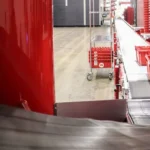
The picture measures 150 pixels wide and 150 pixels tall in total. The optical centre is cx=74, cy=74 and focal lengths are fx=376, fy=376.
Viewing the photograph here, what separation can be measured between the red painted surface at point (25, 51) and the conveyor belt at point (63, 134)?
0.17 m

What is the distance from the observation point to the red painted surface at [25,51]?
1.34m

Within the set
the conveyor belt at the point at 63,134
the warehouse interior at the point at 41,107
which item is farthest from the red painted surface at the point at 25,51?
the conveyor belt at the point at 63,134

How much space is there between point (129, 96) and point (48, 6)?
1.31 meters

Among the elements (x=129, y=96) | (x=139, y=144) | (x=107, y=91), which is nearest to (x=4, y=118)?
(x=139, y=144)

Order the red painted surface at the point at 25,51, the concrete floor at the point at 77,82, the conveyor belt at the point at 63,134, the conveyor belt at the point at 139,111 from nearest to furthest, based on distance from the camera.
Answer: the conveyor belt at the point at 63,134, the red painted surface at the point at 25,51, the conveyor belt at the point at 139,111, the concrete floor at the point at 77,82

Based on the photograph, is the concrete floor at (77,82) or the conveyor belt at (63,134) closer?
the conveyor belt at (63,134)

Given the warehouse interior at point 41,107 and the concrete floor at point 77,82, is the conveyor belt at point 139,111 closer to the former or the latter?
the warehouse interior at point 41,107

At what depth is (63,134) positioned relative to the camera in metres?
1.17

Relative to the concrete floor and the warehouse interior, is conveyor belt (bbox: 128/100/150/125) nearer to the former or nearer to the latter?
the warehouse interior

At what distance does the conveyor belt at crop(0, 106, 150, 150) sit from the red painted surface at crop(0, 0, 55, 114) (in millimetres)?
166

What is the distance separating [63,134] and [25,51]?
41 centimetres

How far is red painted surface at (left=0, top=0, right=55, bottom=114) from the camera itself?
1.34m

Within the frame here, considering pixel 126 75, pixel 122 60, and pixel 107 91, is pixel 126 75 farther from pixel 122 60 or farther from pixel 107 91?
pixel 107 91

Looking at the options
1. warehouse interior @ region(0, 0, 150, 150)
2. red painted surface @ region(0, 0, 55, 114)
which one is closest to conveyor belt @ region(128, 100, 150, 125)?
warehouse interior @ region(0, 0, 150, 150)
